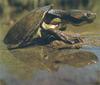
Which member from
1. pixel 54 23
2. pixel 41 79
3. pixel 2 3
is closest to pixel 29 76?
pixel 41 79

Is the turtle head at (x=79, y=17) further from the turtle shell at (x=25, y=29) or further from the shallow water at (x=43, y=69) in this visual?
→ the shallow water at (x=43, y=69)

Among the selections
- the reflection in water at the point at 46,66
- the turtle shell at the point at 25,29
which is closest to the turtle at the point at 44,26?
the turtle shell at the point at 25,29

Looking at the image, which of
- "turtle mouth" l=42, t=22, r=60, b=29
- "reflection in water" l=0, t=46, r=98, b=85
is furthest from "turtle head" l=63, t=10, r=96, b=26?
"reflection in water" l=0, t=46, r=98, b=85

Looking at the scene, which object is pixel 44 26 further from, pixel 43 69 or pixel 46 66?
pixel 43 69

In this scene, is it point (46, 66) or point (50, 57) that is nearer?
point (46, 66)

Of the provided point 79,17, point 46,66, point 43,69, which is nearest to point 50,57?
point 46,66

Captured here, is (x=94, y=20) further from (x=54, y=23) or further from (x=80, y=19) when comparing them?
(x=54, y=23)
